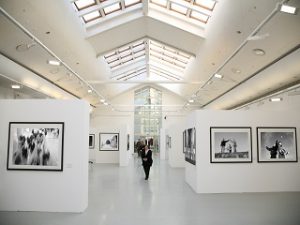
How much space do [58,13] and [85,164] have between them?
191 inches

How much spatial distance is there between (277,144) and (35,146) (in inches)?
312

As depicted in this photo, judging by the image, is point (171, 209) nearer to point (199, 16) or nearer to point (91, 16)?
point (199, 16)

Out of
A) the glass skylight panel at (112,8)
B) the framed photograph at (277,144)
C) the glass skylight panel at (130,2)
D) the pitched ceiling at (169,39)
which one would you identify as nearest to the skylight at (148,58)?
the pitched ceiling at (169,39)

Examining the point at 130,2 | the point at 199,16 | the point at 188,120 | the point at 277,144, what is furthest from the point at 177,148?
the point at 130,2

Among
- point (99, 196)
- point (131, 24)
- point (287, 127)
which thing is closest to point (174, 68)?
point (131, 24)

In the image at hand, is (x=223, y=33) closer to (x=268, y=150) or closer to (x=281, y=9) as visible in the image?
(x=268, y=150)

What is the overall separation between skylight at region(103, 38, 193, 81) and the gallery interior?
0.66 meters

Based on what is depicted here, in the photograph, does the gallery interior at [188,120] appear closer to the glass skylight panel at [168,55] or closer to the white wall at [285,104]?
the white wall at [285,104]

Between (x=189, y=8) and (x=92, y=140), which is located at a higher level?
(x=189, y=8)

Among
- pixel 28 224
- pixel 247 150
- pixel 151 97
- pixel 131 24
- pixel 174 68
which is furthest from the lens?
pixel 151 97

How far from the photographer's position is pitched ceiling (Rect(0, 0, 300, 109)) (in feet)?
27.4

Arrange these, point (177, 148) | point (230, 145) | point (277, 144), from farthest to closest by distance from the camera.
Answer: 1. point (177, 148)
2. point (277, 144)
3. point (230, 145)

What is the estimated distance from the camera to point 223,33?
10.6 meters

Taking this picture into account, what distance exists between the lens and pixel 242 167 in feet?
33.0
